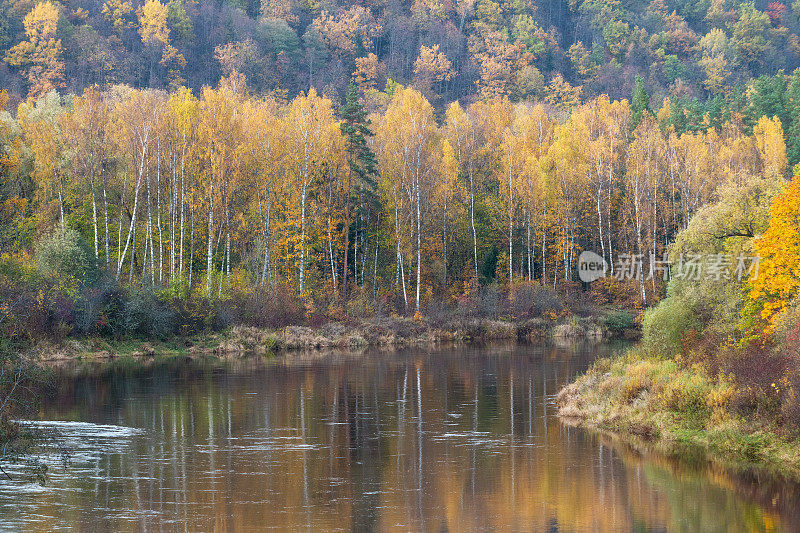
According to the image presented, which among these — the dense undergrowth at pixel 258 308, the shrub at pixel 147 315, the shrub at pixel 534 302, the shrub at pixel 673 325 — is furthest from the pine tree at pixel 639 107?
the shrub at pixel 673 325

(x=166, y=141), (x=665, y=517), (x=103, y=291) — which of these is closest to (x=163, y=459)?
(x=665, y=517)

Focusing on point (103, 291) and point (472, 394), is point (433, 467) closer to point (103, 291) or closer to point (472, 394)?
point (472, 394)

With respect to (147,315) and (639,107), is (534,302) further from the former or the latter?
(639,107)

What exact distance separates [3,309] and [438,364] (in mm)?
24529

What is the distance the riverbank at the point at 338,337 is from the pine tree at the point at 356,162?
5.76 m

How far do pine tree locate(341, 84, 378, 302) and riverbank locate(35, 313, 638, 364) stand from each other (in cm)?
576

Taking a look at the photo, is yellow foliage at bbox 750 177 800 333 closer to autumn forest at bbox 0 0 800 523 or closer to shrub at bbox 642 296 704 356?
autumn forest at bbox 0 0 800 523

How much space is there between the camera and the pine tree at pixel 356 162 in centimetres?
5719

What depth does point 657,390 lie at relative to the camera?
24609 mm

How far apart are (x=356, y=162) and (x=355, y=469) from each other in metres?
39.9

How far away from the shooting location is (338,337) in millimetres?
50438

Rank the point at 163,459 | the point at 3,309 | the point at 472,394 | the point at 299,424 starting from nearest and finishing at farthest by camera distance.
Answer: the point at 3,309
the point at 163,459
the point at 299,424
the point at 472,394

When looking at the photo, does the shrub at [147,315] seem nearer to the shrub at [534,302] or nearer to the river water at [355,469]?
the river water at [355,469]

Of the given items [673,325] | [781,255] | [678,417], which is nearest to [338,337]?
[673,325]
